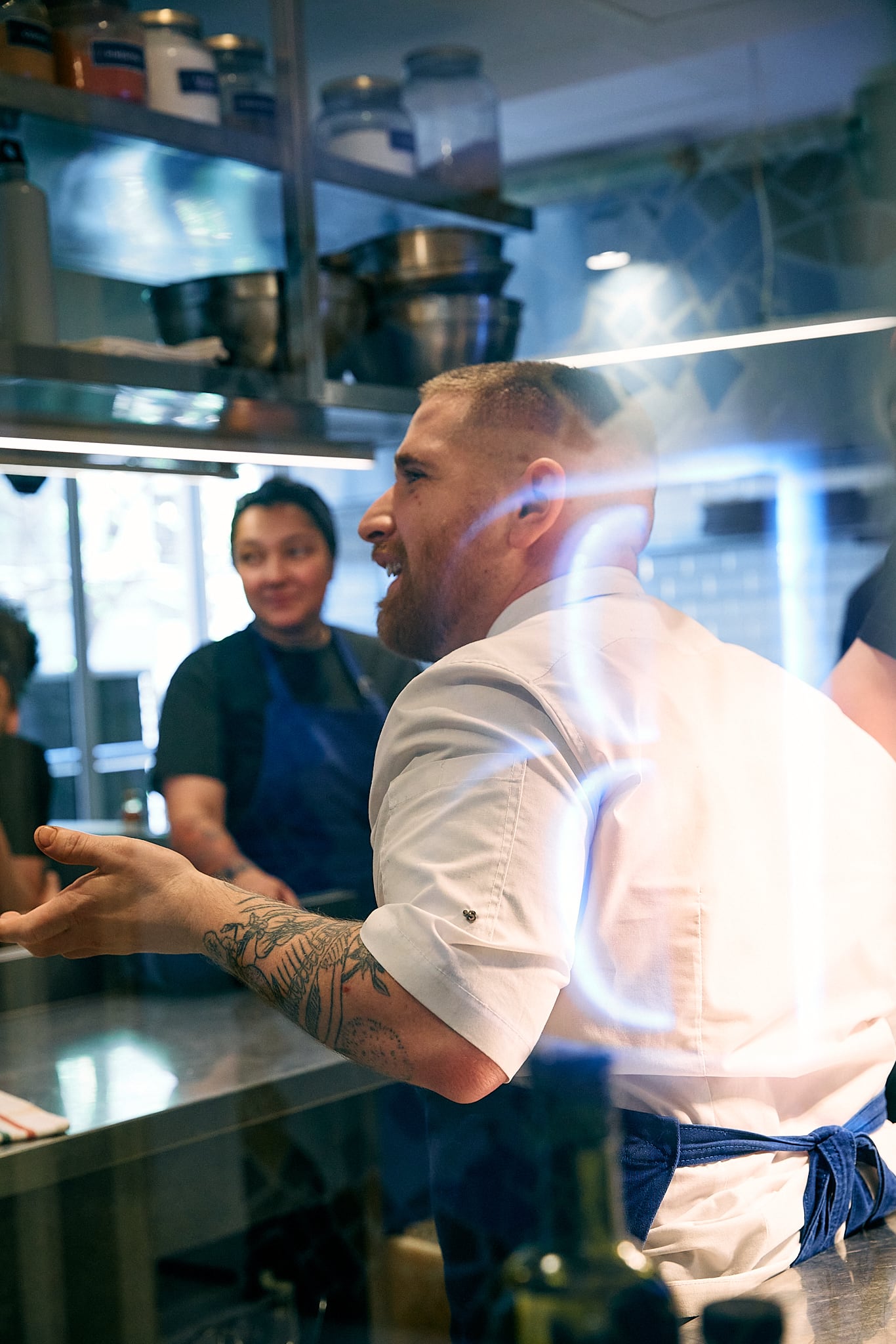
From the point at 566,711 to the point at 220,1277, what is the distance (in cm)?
81

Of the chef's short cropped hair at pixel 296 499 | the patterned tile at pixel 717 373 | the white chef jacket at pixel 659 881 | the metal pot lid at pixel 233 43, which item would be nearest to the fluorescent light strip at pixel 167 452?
the chef's short cropped hair at pixel 296 499

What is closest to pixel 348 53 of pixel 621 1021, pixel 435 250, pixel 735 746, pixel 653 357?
pixel 435 250

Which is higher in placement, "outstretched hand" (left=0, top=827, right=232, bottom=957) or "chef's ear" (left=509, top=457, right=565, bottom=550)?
"chef's ear" (left=509, top=457, right=565, bottom=550)

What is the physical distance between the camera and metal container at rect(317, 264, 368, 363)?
127 centimetres

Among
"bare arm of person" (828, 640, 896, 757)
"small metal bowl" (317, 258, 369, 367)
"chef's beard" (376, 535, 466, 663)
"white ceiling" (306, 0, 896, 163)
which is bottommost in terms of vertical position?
"bare arm of person" (828, 640, 896, 757)

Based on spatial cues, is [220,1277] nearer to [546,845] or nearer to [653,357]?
[546,845]

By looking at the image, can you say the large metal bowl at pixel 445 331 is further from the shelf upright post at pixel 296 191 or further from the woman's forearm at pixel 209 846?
the woman's forearm at pixel 209 846

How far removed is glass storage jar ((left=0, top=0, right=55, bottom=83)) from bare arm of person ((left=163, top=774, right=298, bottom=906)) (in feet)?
1.99

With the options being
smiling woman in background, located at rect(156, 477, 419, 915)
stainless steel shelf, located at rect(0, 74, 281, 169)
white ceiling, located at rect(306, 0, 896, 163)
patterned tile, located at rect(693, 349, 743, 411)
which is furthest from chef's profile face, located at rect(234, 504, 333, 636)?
patterned tile, located at rect(693, 349, 743, 411)

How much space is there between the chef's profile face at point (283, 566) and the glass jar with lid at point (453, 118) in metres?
0.79

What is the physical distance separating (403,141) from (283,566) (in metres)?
0.84

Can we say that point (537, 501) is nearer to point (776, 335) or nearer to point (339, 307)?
point (339, 307)

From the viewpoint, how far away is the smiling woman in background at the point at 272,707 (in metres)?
0.71

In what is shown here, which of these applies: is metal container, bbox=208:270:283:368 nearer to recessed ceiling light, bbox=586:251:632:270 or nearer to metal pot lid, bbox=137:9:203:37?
metal pot lid, bbox=137:9:203:37
